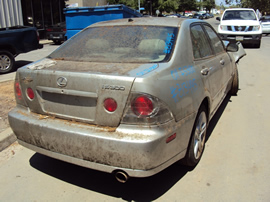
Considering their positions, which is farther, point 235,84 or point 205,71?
point 235,84

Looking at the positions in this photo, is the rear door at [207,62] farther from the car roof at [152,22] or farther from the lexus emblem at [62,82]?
the lexus emblem at [62,82]

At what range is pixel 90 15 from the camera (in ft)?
34.6

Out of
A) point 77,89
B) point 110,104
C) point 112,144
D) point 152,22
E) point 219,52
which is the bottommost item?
point 112,144

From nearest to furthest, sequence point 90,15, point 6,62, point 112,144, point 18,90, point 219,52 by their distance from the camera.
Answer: point 112,144
point 18,90
point 219,52
point 6,62
point 90,15

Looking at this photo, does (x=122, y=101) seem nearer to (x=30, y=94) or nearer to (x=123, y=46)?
(x=123, y=46)

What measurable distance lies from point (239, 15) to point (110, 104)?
14383mm

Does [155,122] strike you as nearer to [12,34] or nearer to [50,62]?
[50,62]

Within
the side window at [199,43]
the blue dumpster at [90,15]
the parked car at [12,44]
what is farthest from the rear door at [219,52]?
the parked car at [12,44]

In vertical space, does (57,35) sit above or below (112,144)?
above

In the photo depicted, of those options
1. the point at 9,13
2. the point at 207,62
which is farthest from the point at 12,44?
the point at 207,62

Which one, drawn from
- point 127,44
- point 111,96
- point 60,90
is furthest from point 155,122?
point 127,44

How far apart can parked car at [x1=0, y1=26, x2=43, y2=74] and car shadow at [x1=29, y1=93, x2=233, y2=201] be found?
20.3 feet

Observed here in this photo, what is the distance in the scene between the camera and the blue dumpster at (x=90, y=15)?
10133 millimetres

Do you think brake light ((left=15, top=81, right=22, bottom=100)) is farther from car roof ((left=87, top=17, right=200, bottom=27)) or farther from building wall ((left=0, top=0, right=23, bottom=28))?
building wall ((left=0, top=0, right=23, bottom=28))
